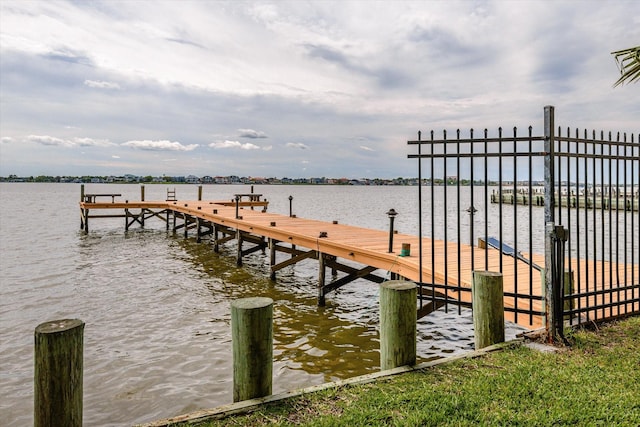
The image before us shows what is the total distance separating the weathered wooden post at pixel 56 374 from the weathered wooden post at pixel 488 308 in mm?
3963

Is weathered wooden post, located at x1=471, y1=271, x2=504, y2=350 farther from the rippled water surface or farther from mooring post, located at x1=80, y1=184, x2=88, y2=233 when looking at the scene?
mooring post, located at x1=80, y1=184, x2=88, y2=233

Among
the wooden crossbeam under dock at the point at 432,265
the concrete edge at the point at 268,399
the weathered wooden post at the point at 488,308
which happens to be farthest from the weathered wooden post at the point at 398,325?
the wooden crossbeam under dock at the point at 432,265

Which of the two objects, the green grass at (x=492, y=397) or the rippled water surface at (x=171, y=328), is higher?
the green grass at (x=492, y=397)

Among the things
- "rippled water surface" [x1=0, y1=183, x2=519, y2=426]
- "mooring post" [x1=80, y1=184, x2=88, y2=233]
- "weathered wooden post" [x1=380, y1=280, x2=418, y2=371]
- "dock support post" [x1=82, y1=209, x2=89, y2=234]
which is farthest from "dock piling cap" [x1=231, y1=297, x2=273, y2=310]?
"mooring post" [x1=80, y1=184, x2=88, y2=233]

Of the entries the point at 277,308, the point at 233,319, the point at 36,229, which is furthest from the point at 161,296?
the point at 36,229

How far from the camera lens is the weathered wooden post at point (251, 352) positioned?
3.69 metres

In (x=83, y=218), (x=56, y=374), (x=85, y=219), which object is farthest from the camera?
(x=83, y=218)

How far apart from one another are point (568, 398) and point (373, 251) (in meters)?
6.15

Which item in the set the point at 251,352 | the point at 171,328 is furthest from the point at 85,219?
the point at 251,352

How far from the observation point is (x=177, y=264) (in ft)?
58.4

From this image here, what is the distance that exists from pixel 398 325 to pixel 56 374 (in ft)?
9.65

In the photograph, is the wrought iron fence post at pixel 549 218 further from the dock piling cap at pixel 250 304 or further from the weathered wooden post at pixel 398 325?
the dock piling cap at pixel 250 304

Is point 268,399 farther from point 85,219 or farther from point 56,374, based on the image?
point 85,219

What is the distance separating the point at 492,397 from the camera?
12.1 feet
